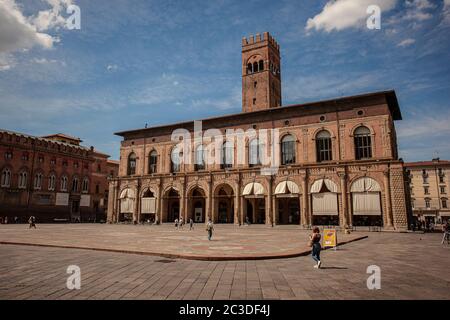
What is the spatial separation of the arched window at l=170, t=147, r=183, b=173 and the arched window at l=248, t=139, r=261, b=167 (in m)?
10.4

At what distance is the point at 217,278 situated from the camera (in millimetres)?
7691

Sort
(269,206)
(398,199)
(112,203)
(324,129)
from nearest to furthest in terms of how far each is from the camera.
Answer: (398,199)
(324,129)
(269,206)
(112,203)

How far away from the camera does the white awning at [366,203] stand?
1172 inches

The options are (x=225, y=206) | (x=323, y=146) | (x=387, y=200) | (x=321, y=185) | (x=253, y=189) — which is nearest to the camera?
(x=387, y=200)

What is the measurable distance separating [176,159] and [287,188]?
17.0m

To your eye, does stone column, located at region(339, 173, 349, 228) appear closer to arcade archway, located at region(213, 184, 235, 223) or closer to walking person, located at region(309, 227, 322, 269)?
arcade archway, located at region(213, 184, 235, 223)

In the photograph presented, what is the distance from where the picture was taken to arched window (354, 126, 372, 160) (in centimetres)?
3172

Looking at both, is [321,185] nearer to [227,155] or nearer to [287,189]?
[287,189]

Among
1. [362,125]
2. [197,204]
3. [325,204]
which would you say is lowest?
[325,204]

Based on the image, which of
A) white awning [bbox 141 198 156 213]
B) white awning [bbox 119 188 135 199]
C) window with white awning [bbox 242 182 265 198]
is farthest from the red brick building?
window with white awning [bbox 242 182 265 198]

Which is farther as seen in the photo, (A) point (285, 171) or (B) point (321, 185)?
(A) point (285, 171)

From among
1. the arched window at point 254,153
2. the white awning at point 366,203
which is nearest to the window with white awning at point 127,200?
the arched window at point 254,153

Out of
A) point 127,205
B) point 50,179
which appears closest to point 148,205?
point 127,205
